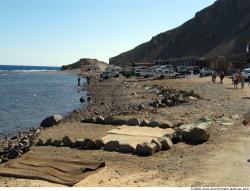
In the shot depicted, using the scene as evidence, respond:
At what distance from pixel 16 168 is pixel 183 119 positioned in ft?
33.3

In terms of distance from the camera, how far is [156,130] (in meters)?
18.7

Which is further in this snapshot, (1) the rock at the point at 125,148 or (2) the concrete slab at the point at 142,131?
(2) the concrete slab at the point at 142,131

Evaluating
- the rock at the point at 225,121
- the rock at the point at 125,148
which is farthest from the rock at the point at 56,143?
the rock at the point at 225,121

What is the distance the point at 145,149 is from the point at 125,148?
88cm

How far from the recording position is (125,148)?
50.1 ft

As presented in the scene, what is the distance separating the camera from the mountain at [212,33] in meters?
131

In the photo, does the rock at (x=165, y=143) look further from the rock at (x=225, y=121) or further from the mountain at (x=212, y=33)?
the mountain at (x=212, y=33)

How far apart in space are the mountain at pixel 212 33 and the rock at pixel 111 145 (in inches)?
4297

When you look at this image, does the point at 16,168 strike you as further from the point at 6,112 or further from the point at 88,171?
the point at 6,112

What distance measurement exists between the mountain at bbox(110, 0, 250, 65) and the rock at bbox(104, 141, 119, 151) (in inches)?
4297

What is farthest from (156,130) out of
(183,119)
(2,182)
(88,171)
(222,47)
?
(222,47)

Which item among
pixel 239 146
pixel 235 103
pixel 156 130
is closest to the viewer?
pixel 239 146

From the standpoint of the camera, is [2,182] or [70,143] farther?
[70,143]

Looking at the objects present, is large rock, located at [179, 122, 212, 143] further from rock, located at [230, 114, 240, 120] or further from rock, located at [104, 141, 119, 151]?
rock, located at [230, 114, 240, 120]
